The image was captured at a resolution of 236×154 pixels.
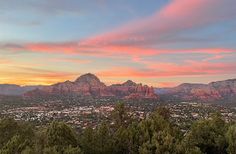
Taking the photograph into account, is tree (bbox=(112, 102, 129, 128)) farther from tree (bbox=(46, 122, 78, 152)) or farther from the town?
the town

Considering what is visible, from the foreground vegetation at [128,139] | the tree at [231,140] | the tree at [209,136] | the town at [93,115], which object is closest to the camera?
the foreground vegetation at [128,139]

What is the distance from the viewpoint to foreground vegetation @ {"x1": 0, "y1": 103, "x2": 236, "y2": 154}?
37.8m

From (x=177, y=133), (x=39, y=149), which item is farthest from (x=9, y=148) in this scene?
(x=177, y=133)

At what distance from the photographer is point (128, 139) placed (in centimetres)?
4175

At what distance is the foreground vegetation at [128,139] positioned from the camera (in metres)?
37.8

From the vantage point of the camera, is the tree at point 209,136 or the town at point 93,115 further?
the town at point 93,115

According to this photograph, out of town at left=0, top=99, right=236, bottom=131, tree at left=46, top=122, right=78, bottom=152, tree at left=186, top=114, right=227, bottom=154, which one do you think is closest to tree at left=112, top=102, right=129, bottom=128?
tree at left=186, top=114, right=227, bottom=154

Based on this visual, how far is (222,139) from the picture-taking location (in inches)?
1665

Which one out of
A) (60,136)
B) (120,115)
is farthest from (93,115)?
(60,136)

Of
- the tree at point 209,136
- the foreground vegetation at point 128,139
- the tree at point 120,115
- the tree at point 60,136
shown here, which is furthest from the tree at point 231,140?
the tree at point 60,136

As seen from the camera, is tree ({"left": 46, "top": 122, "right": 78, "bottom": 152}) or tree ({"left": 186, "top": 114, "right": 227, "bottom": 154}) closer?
tree ({"left": 46, "top": 122, "right": 78, "bottom": 152})

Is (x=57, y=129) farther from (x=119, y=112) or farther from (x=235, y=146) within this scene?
(x=235, y=146)

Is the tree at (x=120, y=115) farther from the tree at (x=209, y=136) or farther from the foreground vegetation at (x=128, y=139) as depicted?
the tree at (x=209, y=136)

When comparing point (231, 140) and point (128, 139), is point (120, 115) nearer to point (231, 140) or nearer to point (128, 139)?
point (128, 139)
